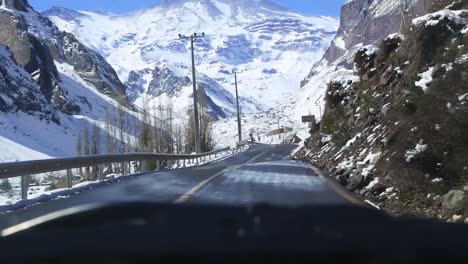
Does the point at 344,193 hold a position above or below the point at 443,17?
below

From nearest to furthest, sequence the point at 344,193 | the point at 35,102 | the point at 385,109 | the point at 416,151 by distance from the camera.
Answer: the point at 416,151 < the point at 344,193 < the point at 385,109 < the point at 35,102

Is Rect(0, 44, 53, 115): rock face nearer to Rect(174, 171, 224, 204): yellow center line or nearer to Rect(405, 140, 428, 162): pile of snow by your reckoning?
Rect(174, 171, 224, 204): yellow center line

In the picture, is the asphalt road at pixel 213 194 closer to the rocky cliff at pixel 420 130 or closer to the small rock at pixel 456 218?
the rocky cliff at pixel 420 130

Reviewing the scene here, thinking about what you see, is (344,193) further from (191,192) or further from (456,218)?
(456,218)

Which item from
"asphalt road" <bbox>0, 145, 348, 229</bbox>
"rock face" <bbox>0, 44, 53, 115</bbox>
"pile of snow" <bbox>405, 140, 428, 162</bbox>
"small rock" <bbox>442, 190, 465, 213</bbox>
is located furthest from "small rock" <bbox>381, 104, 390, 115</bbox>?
"rock face" <bbox>0, 44, 53, 115</bbox>

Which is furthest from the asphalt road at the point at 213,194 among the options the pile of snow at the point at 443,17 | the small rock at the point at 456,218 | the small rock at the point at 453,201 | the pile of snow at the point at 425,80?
the pile of snow at the point at 443,17

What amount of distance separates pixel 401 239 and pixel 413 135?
6710 millimetres

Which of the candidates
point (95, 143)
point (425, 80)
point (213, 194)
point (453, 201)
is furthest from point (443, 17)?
point (95, 143)

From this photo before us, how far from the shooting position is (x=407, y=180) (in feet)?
34.8

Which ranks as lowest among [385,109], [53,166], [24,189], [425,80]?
[24,189]

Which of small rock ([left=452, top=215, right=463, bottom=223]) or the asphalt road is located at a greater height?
the asphalt road

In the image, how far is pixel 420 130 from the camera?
10.8 m

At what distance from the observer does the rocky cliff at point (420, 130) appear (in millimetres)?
9734

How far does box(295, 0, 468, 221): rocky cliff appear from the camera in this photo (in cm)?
973
